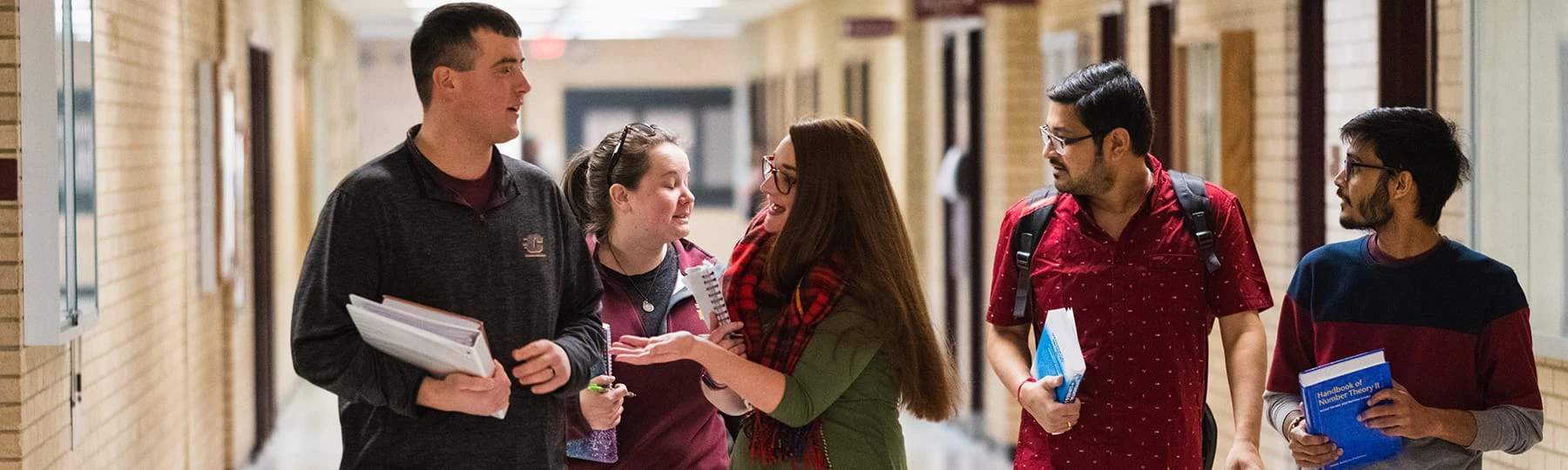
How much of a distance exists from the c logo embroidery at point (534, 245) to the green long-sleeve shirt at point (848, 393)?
0.45 m

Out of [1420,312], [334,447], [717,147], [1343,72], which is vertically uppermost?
[717,147]

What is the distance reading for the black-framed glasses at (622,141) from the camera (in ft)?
11.0

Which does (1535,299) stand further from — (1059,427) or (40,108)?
(40,108)

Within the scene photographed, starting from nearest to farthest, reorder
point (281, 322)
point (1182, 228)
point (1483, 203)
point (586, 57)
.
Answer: point (1182, 228) → point (1483, 203) → point (281, 322) → point (586, 57)

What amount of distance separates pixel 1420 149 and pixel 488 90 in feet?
5.47

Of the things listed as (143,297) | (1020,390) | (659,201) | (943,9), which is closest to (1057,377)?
(1020,390)

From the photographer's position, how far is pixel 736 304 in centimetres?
289

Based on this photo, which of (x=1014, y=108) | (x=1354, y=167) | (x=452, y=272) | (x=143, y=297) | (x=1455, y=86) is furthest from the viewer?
(x=1014, y=108)

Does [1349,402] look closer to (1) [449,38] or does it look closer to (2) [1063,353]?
(2) [1063,353]

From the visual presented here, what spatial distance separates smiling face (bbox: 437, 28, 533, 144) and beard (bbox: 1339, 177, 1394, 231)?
150 cm

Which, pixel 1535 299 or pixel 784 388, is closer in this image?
pixel 784 388

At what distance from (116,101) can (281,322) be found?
6294 millimetres

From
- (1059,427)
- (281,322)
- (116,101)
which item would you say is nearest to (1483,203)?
(1059,427)

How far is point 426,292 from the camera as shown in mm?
2562
